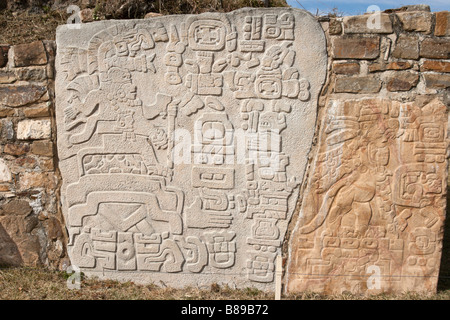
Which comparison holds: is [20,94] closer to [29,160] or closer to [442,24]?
[29,160]

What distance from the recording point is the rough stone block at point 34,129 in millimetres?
3111

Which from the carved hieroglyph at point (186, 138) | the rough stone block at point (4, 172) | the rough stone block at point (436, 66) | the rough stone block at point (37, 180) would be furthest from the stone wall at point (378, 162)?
the rough stone block at point (4, 172)

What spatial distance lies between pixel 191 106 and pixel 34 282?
1.71 meters

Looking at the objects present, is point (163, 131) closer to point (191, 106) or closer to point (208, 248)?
point (191, 106)

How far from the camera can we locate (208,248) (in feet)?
10.0

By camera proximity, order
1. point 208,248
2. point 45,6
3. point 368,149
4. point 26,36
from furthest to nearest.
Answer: point 45,6, point 26,36, point 208,248, point 368,149

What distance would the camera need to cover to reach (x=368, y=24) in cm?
273

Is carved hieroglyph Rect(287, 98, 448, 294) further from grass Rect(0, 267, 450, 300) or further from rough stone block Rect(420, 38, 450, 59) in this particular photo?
rough stone block Rect(420, 38, 450, 59)

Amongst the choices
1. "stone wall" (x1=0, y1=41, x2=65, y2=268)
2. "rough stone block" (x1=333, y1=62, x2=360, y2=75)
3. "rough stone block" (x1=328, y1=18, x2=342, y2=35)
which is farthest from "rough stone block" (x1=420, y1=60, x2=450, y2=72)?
"stone wall" (x1=0, y1=41, x2=65, y2=268)

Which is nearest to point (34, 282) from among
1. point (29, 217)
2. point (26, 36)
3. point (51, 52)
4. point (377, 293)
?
point (29, 217)

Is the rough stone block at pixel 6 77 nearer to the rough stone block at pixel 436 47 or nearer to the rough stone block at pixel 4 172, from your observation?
the rough stone block at pixel 4 172

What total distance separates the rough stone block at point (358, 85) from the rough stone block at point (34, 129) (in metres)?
2.05

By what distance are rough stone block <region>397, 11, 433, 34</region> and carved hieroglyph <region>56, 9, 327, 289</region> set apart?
1.77ft

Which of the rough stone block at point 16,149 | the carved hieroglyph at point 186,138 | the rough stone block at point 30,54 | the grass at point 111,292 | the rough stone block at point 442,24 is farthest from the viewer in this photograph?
the rough stone block at point 16,149
